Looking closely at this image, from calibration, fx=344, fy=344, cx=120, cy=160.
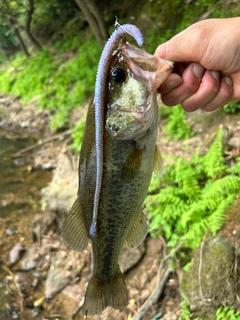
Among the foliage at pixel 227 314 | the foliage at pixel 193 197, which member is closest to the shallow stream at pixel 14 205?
the foliage at pixel 193 197

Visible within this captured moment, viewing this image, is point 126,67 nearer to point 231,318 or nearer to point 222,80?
point 222,80

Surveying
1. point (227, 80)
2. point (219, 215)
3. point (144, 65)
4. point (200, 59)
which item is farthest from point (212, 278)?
point (144, 65)

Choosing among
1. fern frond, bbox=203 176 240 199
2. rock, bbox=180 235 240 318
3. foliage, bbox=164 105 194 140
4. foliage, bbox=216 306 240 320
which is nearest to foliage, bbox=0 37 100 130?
foliage, bbox=164 105 194 140

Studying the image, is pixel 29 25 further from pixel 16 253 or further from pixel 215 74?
pixel 215 74

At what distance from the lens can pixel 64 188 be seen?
6156mm

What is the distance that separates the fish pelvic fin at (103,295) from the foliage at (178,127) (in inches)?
155

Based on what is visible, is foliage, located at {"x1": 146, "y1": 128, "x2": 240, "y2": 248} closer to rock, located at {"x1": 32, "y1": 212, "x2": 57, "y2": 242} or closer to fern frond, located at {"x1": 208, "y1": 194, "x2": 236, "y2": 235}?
fern frond, located at {"x1": 208, "y1": 194, "x2": 236, "y2": 235}

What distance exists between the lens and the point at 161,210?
443 centimetres

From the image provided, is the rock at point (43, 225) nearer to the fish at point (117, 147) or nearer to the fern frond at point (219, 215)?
the fern frond at point (219, 215)

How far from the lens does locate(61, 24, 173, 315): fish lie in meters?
1.70

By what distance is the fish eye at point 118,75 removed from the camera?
171 cm

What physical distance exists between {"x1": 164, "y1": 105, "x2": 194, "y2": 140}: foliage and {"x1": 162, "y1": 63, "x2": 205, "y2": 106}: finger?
3.82m

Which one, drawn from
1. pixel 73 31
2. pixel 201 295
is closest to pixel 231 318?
pixel 201 295

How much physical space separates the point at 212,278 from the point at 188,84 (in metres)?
2.10
